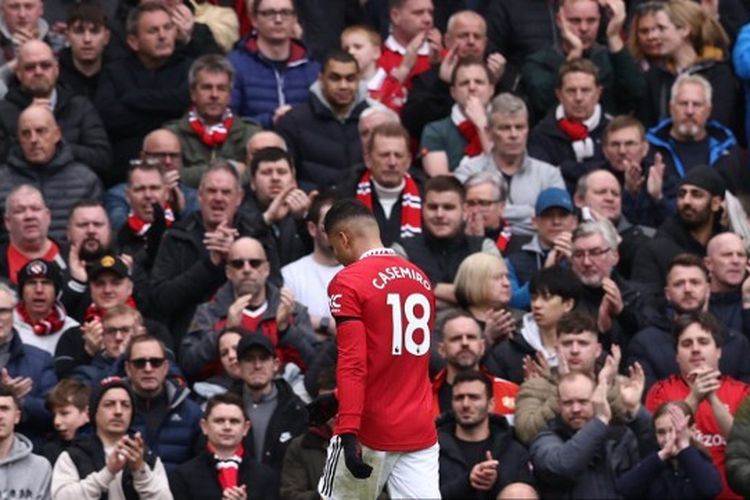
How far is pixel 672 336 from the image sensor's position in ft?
60.4

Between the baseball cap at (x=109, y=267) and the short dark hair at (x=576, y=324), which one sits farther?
the baseball cap at (x=109, y=267)

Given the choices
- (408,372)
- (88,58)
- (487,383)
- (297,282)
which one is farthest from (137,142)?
(408,372)

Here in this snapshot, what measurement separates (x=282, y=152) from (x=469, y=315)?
79.8 inches

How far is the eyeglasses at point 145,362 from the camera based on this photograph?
57.3 feet

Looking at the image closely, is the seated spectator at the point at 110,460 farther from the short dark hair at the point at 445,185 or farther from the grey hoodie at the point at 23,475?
the short dark hair at the point at 445,185

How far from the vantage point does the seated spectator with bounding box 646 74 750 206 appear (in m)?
20.7

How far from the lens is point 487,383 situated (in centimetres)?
1738

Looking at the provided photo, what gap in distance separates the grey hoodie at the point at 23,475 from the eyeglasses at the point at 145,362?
3.22 ft

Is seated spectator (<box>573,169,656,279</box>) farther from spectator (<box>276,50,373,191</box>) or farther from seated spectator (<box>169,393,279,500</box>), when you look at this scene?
seated spectator (<box>169,393,279,500</box>)

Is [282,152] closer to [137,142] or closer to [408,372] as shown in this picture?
[137,142]

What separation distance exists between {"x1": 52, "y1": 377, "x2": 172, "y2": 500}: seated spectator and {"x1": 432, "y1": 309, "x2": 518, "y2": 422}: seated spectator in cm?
207

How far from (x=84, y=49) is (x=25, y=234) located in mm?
2676

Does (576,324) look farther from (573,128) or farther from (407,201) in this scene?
(573,128)

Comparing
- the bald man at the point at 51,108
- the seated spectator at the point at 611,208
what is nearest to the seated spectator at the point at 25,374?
the bald man at the point at 51,108
